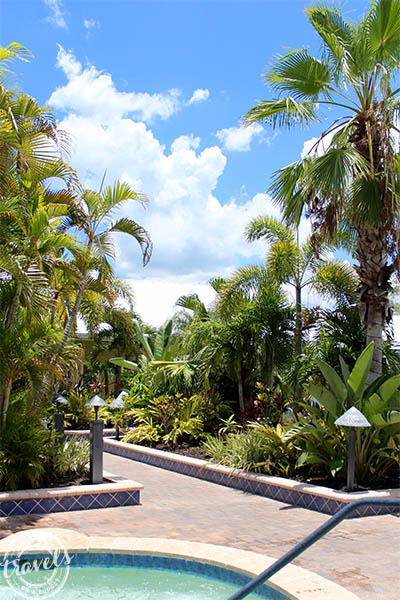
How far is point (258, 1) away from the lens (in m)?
10.4

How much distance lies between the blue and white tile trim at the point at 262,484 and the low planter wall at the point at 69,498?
221 centimetres

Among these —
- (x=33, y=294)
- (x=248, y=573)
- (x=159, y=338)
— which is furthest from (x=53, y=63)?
(x=159, y=338)

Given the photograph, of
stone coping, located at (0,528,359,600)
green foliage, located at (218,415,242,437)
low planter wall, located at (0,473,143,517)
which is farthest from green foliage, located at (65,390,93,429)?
stone coping, located at (0,528,359,600)

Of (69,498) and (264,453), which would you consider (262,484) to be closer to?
(264,453)

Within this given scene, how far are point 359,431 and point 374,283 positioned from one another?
285 cm

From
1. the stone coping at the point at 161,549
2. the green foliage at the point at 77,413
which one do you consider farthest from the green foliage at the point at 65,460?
the green foliage at the point at 77,413

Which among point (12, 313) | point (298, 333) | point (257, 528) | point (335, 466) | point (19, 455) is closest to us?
point (257, 528)

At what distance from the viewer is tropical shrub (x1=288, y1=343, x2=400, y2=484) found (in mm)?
9750

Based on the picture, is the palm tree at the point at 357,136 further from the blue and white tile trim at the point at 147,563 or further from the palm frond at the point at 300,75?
the blue and white tile trim at the point at 147,563

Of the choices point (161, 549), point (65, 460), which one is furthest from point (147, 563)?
point (65, 460)

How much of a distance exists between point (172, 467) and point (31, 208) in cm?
646

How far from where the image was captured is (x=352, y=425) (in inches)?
351

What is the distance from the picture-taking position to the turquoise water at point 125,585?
581cm

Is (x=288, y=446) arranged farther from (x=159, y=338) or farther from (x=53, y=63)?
(x=159, y=338)
